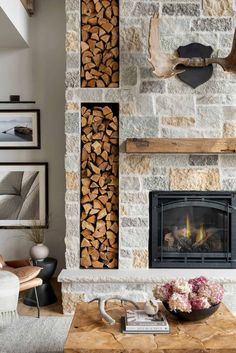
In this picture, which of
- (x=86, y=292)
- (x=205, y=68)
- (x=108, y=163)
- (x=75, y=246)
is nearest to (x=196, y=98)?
(x=205, y=68)

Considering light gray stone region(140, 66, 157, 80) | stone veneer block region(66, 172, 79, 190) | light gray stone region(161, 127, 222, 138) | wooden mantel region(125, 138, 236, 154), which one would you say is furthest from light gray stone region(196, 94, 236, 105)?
stone veneer block region(66, 172, 79, 190)

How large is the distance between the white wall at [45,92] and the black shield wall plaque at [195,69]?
1294mm

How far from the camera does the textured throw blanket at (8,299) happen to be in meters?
2.92

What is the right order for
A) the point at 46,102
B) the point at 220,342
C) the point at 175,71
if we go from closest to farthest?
the point at 220,342, the point at 175,71, the point at 46,102

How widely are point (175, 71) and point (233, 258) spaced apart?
5.59ft

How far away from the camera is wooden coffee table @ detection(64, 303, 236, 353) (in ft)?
6.48

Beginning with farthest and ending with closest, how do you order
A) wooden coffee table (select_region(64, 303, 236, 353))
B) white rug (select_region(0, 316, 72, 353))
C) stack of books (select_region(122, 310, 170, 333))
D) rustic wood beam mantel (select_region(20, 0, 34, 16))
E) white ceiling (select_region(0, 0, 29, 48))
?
rustic wood beam mantel (select_region(20, 0, 34, 16)) < white ceiling (select_region(0, 0, 29, 48)) < white rug (select_region(0, 316, 72, 353)) < stack of books (select_region(122, 310, 170, 333)) < wooden coffee table (select_region(64, 303, 236, 353))

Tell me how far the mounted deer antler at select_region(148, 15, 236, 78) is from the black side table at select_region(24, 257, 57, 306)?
1.94 m

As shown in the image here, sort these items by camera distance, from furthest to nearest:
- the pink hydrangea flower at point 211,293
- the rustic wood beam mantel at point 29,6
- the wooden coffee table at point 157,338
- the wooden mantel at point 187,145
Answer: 1. the rustic wood beam mantel at point 29,6
2. the wooden mantel at point 187,145
3. the pink hydrangea flower at point 211,293
4. the wooden coffee table at point 157,338

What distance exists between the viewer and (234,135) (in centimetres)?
355

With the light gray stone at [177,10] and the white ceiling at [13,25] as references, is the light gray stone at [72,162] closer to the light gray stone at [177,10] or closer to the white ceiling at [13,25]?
the white ceiling at [13,25]

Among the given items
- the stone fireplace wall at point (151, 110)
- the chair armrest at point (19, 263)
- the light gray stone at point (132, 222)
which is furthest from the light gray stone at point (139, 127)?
the chair armrest at point (19, 263)

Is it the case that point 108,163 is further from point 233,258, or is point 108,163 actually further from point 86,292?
point 233,258

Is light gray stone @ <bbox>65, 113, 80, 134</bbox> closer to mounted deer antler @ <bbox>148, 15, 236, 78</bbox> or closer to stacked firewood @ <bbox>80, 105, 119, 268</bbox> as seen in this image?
stacked firewood @ <bbox>80, 105, 119, 268</bbox>
